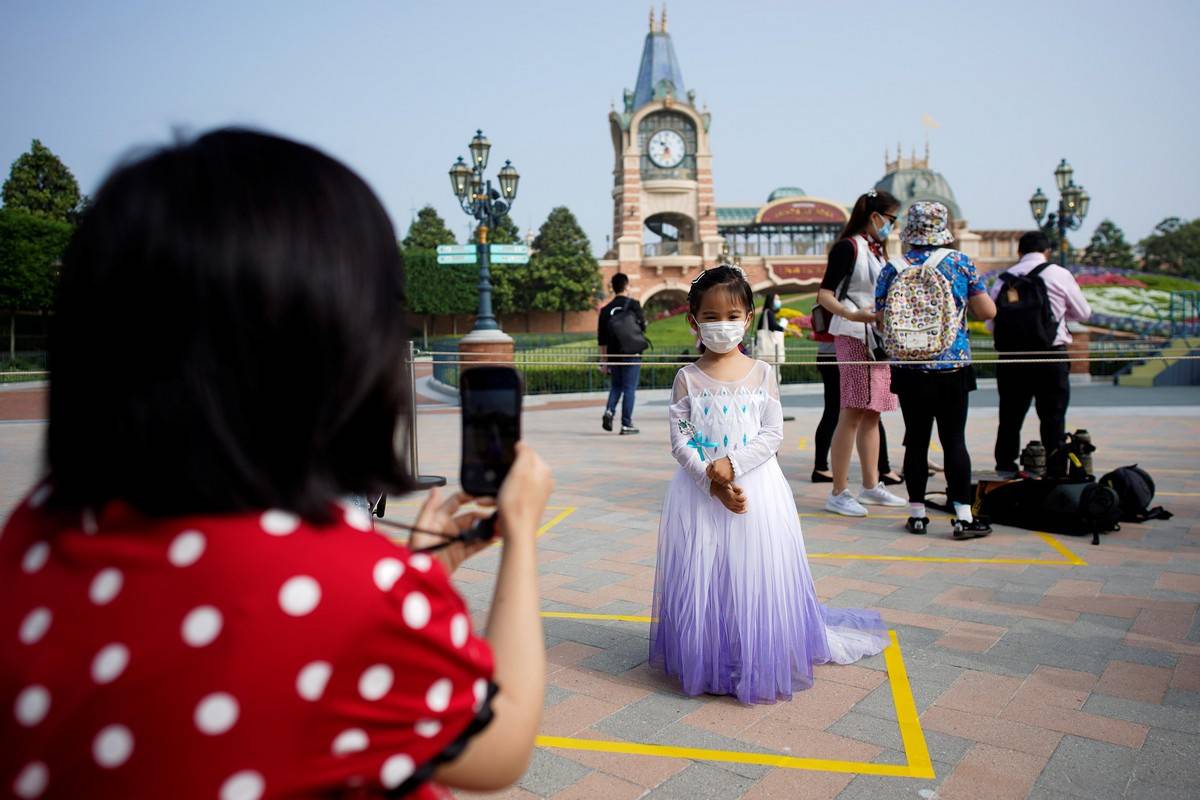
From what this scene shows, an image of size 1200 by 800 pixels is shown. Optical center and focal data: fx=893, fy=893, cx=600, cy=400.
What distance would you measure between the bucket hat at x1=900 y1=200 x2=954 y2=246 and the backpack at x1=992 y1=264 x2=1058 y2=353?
223 cm

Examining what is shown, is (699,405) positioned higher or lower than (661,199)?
lower

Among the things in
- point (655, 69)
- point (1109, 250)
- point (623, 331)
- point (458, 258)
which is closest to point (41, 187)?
point (458, 258)

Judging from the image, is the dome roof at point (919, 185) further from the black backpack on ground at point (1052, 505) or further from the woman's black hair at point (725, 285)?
the woman's black hair at point (725, 285)

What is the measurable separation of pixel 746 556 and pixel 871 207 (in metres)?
3.56

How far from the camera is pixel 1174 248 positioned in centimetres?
7431

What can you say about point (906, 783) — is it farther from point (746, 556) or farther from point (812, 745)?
point (746, 556)

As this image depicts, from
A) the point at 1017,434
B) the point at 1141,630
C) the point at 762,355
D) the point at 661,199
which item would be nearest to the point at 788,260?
the point at 661,199

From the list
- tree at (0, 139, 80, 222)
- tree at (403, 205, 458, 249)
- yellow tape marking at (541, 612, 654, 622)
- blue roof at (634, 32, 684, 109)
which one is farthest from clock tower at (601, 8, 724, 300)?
yellow tape marking at (541, 612, 654, 622)

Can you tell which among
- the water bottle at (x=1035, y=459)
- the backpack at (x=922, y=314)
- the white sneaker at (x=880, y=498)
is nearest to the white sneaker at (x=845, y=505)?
the white sneaker at (x=880, y=498)

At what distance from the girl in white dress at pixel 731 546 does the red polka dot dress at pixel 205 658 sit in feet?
7.63

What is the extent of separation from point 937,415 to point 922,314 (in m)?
0.62

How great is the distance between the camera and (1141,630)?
376 cm

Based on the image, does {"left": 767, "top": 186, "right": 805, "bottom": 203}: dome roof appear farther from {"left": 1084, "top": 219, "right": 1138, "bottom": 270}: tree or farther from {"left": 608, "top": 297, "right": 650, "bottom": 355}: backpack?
{"left": 608, "top": 297, "right": 650, "bottom": 355}: backpack

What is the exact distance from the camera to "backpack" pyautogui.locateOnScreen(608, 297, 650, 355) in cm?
1172
